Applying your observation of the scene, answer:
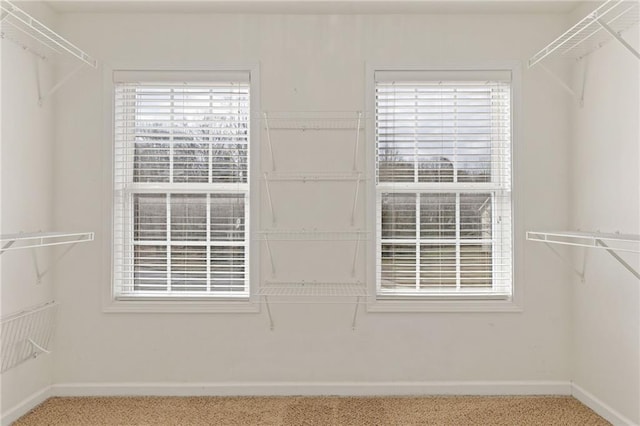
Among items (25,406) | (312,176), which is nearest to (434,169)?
(312,176)

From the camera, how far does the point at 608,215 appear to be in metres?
2.29

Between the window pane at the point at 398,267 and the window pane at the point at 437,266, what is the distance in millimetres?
57

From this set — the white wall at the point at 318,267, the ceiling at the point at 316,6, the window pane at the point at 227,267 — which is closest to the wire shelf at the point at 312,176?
the white wall at the point at 318,267

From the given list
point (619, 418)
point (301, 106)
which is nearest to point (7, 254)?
point (301, 106)

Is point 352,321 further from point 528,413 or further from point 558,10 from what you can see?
point 558,10

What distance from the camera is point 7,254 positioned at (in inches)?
88.5

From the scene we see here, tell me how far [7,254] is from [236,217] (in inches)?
46.2

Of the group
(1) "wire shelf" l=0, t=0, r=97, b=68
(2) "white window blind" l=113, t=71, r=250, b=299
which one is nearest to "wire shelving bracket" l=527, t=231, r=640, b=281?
(2) "white window blind" l=113, t=71, r=250, b=299

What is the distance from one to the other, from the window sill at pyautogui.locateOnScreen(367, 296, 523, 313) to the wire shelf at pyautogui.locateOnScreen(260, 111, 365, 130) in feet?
3.45

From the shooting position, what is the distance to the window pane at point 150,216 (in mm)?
2682

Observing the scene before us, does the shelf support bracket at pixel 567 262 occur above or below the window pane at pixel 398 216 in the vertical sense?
below

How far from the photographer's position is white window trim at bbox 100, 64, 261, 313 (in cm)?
261

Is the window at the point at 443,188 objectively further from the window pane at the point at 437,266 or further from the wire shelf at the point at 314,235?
the wire shelf at the point at 314,235

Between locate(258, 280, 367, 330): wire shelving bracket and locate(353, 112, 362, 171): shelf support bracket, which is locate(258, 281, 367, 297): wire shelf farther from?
locate(353, 112, 362, 171): shelf support bracket
